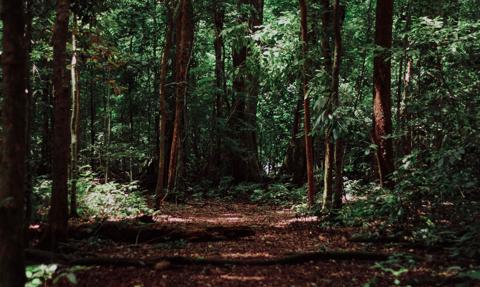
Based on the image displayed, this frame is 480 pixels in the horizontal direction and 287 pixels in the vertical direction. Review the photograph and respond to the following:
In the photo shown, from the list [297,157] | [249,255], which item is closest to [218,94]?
[297,157]

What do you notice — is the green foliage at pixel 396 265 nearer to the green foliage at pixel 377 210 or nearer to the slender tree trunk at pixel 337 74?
the green foliage at pixel 377 210

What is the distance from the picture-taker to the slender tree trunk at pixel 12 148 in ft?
12.2

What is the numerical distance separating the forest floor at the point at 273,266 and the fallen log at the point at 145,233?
0.19 m

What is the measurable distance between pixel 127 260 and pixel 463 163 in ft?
16.9

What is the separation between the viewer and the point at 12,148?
3777 mm

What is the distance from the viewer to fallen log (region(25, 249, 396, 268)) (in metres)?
5.90

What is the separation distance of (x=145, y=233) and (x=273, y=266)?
2.99 m

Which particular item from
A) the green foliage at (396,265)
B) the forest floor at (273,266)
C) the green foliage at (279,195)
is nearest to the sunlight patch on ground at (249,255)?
the forest floor at (273,266)

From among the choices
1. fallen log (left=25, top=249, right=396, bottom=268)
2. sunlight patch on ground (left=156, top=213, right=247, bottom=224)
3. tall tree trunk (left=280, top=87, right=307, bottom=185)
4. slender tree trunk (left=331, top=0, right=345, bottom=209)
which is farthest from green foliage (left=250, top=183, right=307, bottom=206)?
fallen log (left=25, top=249, right=396, bottom=268)

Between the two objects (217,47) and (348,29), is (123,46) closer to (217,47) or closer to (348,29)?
(217,47)

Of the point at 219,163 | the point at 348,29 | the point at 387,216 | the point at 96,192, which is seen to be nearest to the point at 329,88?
the point at 387,216

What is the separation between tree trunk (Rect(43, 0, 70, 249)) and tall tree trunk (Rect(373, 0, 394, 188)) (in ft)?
22.6

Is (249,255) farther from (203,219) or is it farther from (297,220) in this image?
(203,219)

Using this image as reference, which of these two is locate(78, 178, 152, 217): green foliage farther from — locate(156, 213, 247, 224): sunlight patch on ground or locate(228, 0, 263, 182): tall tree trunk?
locate(228, 0, 263, 182): tall tree trunk
